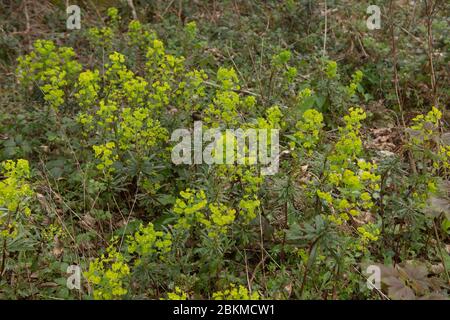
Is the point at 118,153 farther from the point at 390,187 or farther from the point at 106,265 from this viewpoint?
the point at 390,187

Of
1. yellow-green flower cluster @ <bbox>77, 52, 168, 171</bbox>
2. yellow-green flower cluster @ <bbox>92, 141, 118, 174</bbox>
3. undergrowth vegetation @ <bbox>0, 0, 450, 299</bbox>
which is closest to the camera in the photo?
undergrowth vegetation @ <bbox>0, 0, 450, 299</bbox>

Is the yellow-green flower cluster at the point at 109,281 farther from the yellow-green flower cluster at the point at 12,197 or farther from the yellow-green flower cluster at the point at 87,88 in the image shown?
the yellow-green flower cluster at the point at 87,88

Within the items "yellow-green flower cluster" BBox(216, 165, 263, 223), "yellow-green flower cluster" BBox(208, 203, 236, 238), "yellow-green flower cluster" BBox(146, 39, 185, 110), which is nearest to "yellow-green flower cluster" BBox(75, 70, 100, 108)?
"yellow-green flower cluster" BBox(146, 39, 185, 110)

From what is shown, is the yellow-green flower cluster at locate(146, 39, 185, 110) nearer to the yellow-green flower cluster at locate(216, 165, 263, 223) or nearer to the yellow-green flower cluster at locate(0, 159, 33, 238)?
the yellow-green flower cluster at locate(216, 165, 263, 223)

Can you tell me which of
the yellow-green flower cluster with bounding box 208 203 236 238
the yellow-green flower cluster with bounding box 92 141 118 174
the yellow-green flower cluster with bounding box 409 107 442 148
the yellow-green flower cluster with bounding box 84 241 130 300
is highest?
the yellow-green flower cluster with bounding box 409 107 442 148

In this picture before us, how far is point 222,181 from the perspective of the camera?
3518 millimetres

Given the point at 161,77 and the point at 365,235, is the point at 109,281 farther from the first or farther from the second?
the point at 161,77

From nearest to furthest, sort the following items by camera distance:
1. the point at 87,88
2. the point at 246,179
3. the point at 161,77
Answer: the point at 246,179
the point at 87,88
the point at 161,77

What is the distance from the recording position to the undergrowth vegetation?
3.14 meters

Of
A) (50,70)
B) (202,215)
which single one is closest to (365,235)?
(202,215)

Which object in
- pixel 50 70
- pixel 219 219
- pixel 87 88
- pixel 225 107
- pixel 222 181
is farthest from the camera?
pixel 50 70

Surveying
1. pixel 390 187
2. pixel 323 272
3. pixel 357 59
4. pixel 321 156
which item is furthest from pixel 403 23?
pixel 323 272

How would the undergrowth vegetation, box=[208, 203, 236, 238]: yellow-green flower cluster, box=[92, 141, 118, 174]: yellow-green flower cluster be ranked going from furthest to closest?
box=[92, 141, 118, 174]: yellow-green flower cluster, the undergrowth vegetation, box=[208, 203, 236, 238]: yellow-green flower cluster

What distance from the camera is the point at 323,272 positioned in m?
3.35
